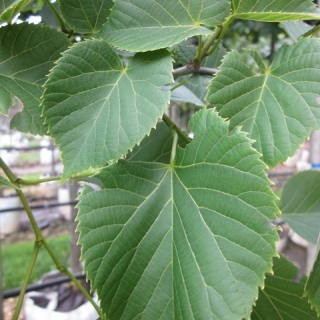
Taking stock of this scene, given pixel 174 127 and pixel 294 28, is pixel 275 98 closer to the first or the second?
pixel 174 127

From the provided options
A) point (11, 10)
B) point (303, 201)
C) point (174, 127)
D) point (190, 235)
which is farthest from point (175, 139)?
point (303, 201)

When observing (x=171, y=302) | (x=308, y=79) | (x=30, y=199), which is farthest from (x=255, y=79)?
(x=30, y=199)

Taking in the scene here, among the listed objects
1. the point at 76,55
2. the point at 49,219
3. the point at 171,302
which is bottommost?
the point at 49,219

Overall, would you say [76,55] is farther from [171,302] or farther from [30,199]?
[30,199]

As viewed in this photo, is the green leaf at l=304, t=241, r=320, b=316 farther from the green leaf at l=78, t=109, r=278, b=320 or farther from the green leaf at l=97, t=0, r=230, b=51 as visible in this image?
the green leaf at l=97, t=0, r=230, b=51

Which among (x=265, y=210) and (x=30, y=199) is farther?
(x=30, y=199)

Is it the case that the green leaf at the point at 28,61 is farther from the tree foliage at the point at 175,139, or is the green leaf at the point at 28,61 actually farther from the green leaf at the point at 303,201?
the green leaf at the point at 303,201
